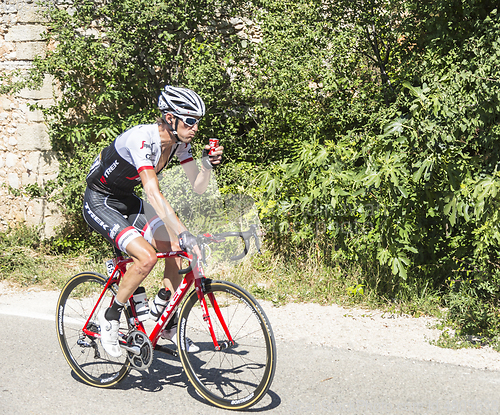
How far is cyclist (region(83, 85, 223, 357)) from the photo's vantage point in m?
3.89

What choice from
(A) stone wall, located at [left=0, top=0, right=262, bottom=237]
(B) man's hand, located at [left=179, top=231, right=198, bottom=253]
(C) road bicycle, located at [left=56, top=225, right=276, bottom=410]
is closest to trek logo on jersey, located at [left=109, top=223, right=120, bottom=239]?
(C) road bicycle, located at [left=56, top=225, right=276, bottom=410]

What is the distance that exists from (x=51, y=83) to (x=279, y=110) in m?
3.96

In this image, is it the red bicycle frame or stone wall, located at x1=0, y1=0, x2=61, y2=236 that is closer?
the red bicycle frame

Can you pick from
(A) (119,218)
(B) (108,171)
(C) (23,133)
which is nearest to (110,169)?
(B) (108,171)

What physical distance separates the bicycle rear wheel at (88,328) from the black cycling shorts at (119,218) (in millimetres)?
524

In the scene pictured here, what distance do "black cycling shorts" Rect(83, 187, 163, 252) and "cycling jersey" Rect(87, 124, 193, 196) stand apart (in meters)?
0.08

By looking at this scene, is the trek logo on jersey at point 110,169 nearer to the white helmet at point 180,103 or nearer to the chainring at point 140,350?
the white helmet at point 180,103

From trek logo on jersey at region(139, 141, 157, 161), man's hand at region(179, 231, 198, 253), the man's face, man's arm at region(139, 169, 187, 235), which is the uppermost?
the man's face

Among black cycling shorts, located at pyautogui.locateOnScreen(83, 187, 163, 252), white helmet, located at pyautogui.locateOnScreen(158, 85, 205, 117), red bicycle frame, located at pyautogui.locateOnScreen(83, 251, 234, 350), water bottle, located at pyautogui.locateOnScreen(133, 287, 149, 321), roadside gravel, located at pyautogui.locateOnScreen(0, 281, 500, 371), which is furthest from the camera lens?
roadside gravel, located at pyautogui.locateOnScreen(0, 281, 500, 371)

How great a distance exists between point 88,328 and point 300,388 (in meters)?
1.89

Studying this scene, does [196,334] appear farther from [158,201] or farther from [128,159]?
[128,159]

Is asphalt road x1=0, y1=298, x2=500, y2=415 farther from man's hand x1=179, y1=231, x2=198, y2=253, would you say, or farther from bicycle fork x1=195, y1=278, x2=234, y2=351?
man's hand x1=179, y1=231, x2=198, y2=253

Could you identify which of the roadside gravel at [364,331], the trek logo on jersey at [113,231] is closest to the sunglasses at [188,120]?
the trek logo on jersey at [113,231]

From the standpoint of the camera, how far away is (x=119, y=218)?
4188 millimetres
